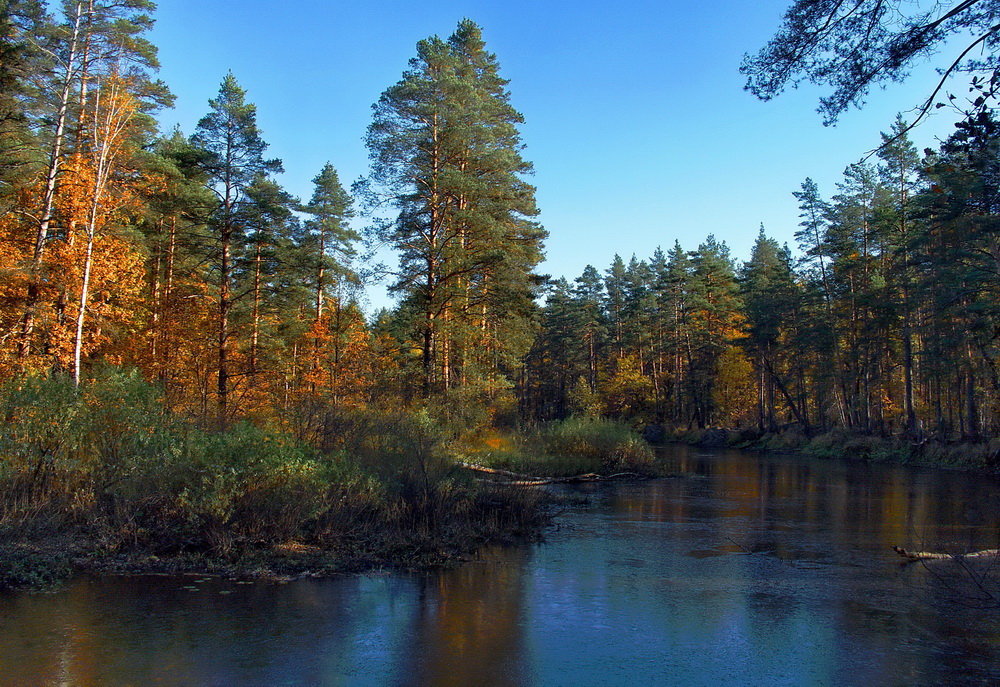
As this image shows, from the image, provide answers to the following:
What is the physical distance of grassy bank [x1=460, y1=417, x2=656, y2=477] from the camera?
22.5m

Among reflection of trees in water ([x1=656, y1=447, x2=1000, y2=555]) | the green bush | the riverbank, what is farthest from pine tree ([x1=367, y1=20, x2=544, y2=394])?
the riverbank

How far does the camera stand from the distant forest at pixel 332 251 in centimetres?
1744

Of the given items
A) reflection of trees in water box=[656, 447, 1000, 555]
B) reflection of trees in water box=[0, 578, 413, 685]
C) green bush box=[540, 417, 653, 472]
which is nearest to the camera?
reflection of trees in water box=[0, 578, 413, 685]

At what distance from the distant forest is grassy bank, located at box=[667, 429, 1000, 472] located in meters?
1.58

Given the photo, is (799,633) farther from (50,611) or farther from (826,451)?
(826,451)

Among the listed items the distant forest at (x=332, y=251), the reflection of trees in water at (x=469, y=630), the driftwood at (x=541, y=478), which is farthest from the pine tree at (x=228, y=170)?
the reflection of trees in water at (x=469, y=630)

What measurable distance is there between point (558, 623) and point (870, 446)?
1251 inches

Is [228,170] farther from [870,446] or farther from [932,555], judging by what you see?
[870,446]

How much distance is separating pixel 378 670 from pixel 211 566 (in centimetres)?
421

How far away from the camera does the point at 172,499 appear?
990 cm

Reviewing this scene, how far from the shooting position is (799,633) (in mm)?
7180

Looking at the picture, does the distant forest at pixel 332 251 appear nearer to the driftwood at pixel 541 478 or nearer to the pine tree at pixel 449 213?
the pine tree at pixel 449 213

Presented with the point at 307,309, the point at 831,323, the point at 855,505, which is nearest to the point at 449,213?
the point at 855,505

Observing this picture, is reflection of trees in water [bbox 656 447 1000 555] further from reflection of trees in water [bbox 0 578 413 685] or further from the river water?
reflection of trees in water [bbox 0 578 413 685]
